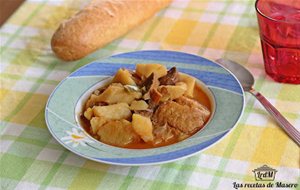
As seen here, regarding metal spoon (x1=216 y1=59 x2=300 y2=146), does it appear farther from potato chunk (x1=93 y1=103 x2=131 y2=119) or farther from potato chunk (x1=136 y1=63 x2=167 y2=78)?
potato chunk (x1=93 y1=103 x2=131 y2=119)

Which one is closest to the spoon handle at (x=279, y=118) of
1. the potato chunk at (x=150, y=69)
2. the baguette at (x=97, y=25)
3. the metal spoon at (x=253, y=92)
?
the metal spoon at (x=253, y=92)

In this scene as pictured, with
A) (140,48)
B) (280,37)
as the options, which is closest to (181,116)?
(280,37)

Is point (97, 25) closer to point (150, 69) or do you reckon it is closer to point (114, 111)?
point (150, 69)

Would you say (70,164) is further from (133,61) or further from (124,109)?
(133,61)

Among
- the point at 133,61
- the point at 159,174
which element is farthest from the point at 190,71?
the point at 159,174

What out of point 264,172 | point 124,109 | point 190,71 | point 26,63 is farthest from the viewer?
point 26,63

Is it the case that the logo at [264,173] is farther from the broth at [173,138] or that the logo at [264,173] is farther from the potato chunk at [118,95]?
the potato chunk at [118,95]
